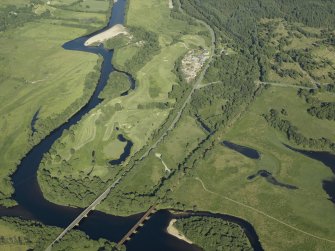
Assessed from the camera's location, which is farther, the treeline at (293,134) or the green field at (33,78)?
the green field at (33,78)

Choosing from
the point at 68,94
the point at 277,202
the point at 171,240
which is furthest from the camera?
the point at 68,94

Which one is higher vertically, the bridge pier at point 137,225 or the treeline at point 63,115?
the treeline at point 63,115

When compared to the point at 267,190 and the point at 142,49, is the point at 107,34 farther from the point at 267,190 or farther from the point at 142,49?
the point at 267,190

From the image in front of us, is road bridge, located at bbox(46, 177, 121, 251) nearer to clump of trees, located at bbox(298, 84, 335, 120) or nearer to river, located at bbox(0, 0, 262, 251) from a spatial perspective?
river, located at bbox(0, 0, 262, 251)

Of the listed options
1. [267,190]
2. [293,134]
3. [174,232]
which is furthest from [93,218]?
[293,134]

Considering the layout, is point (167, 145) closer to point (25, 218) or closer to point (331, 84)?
point (25, 218)

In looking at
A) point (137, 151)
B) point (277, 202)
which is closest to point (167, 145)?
point (137, 151)

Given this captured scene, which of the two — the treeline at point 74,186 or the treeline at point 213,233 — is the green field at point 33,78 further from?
the treeline at point 213,233

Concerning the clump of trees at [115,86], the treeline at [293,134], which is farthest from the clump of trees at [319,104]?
the clump of trees at [115,86]
